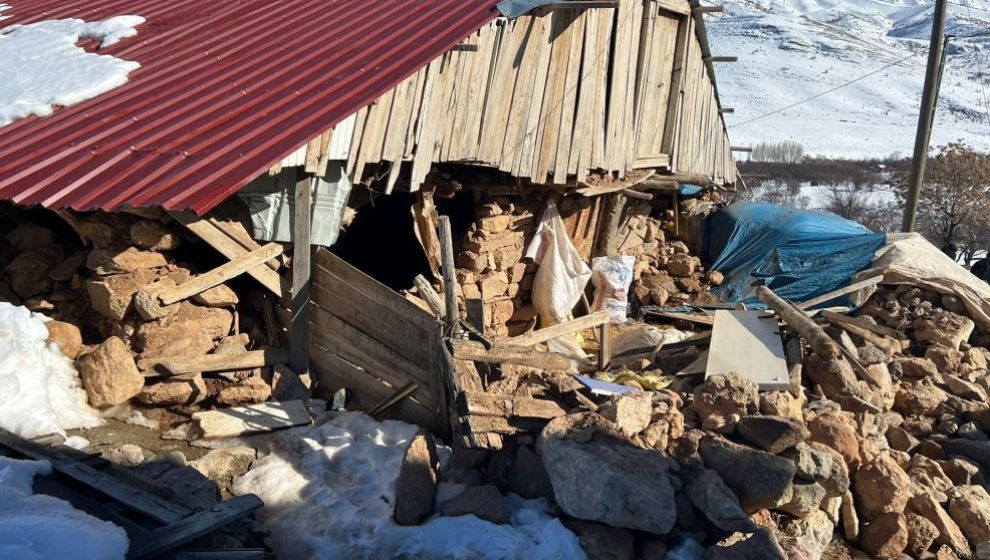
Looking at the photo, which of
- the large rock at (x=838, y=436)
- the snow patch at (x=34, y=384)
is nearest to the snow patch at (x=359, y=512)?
→ the snow patch at (x=34, y=384)

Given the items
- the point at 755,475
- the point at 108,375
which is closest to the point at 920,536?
the point at 755,475

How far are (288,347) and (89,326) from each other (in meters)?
1.79

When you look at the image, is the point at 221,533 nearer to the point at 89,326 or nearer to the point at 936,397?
the point at 89,326

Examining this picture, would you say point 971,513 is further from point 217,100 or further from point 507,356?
point 217,100

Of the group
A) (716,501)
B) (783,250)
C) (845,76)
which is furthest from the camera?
(845,76)

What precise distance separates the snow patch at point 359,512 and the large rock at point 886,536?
2.32 meters

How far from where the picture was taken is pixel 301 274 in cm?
636

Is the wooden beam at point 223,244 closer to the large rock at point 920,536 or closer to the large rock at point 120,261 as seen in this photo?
the large rock at point 120,261

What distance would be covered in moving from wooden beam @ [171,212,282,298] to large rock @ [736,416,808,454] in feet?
13.0

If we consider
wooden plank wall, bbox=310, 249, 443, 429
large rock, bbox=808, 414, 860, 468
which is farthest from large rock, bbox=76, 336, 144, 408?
large rock, bbox=808, 414, 860, 468

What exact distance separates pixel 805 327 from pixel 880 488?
2.44 metres

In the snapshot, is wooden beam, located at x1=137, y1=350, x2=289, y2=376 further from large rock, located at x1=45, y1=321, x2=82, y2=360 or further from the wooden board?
the wooden board

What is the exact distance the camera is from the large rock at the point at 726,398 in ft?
19.1

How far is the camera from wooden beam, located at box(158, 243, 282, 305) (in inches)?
234
